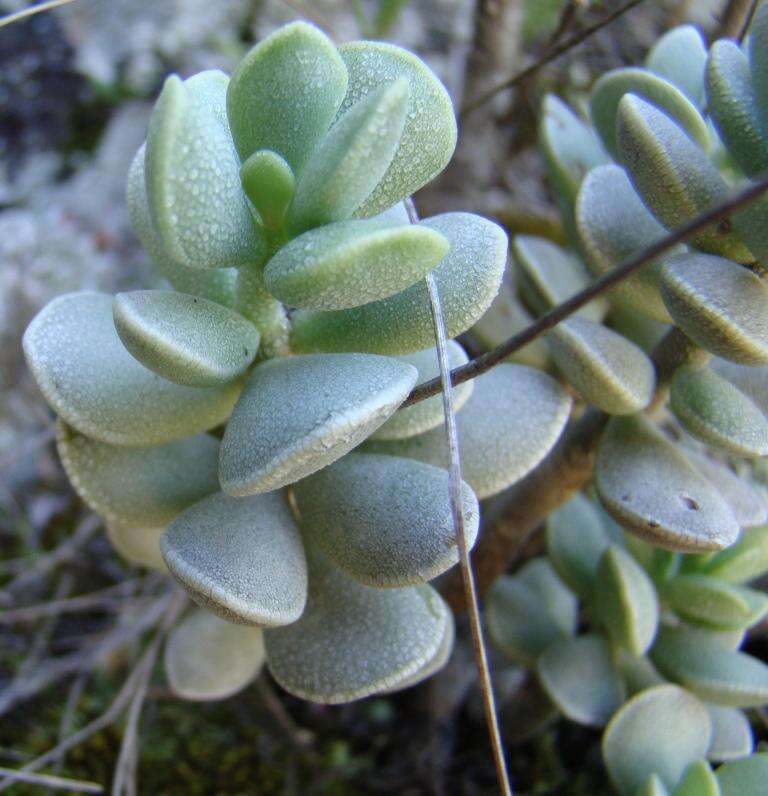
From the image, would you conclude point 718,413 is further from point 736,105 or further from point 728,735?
point 728,735

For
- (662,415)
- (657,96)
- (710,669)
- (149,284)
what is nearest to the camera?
(657,96)

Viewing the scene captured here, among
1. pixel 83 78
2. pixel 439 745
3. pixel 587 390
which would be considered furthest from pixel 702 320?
pixel 83 78

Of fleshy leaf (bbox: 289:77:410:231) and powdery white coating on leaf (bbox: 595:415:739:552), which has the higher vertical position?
fleshy leaf (bbox: 289:77:410:231)

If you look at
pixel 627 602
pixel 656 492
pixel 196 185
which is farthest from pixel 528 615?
pixel 196 185

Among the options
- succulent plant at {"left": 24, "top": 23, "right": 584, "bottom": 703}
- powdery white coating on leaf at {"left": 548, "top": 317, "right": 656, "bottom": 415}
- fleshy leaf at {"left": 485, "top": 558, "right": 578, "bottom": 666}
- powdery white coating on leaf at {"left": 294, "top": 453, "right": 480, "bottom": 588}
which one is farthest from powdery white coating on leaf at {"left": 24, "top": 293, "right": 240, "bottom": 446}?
fleshy leaf at {"left": 485, "top": 558, "right": 578, "bottom": 666}

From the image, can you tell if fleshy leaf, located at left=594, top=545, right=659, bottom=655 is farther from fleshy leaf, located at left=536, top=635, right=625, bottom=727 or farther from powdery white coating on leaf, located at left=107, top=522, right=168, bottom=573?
powdery white coating on leaf, located at left=107, top=522, right=168, bottom=573

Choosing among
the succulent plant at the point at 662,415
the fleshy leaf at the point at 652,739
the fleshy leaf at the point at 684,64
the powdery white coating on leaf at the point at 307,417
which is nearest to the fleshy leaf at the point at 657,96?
the succulent plant at the point at 662,415
